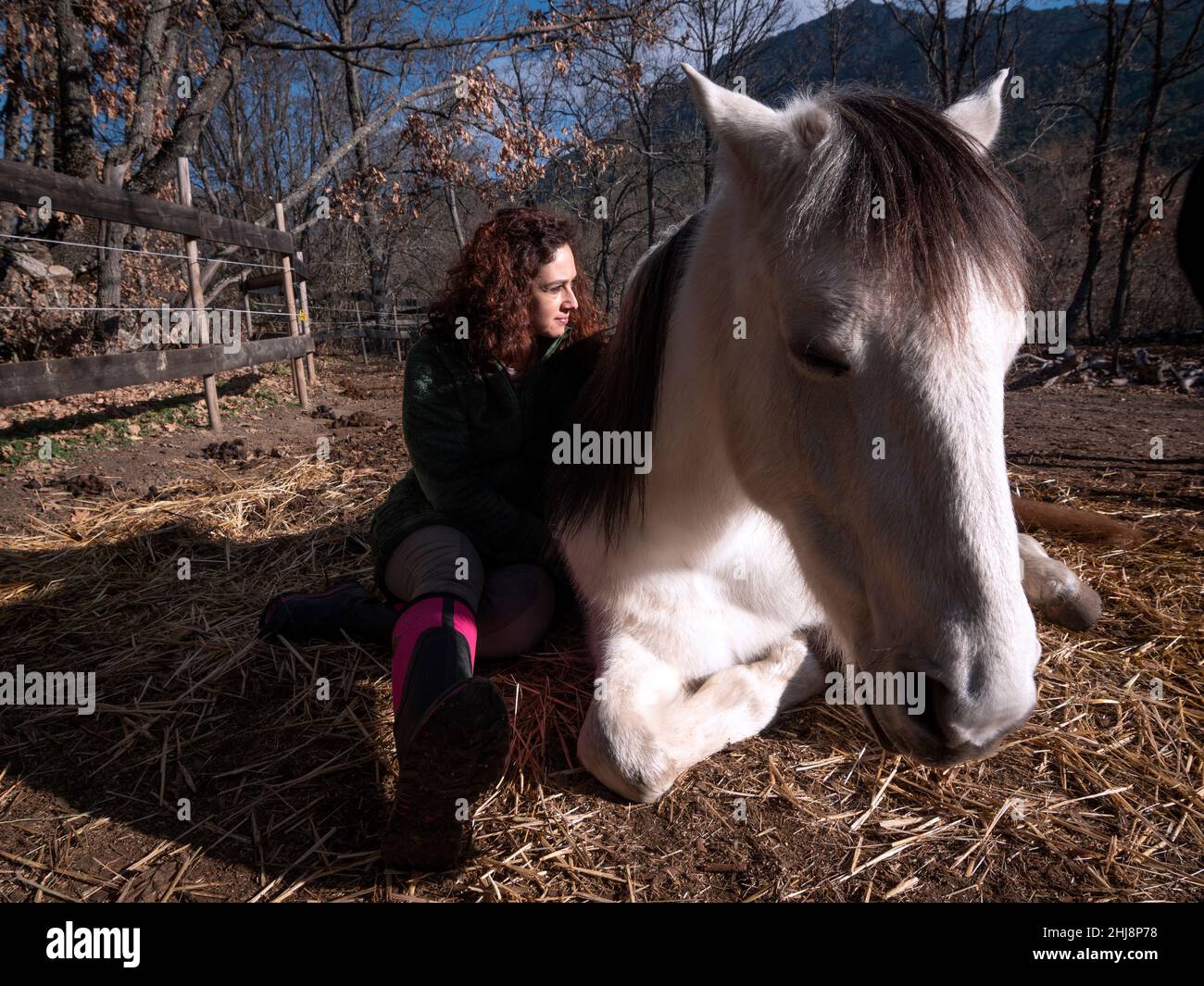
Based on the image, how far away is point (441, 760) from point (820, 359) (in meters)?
1.21

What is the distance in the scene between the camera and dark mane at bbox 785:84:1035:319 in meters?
1.20

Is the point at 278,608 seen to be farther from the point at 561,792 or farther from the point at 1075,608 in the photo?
the point at 1075,608

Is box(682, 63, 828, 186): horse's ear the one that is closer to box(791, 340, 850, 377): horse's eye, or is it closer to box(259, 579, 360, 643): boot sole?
box(791, 340, 850, 377): horse's eye

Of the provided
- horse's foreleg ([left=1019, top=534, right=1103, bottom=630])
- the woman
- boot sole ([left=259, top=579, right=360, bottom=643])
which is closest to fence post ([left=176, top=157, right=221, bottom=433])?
boot sole ([left=259, top=579, right=360, bottom=643])

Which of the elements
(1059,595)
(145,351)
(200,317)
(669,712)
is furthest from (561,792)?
(200,317)

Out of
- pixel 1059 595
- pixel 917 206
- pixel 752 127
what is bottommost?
pixel 1059 595

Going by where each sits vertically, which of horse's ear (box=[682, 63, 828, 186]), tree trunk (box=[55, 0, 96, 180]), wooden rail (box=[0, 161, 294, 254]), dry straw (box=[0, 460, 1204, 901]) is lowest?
dry straw (box=[0, 460, 1204, 901])

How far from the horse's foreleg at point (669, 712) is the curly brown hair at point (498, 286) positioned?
120 cm

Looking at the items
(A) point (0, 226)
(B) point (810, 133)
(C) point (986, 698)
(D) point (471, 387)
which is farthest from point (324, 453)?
(A) point (0, 226)

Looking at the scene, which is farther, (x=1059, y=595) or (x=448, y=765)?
(x=1059, y=595)

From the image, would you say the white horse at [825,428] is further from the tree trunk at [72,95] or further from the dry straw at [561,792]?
the tree trunk at [72,95]

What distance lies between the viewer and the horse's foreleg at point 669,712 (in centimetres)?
174

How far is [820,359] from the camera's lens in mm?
1259

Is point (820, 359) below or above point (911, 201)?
below
